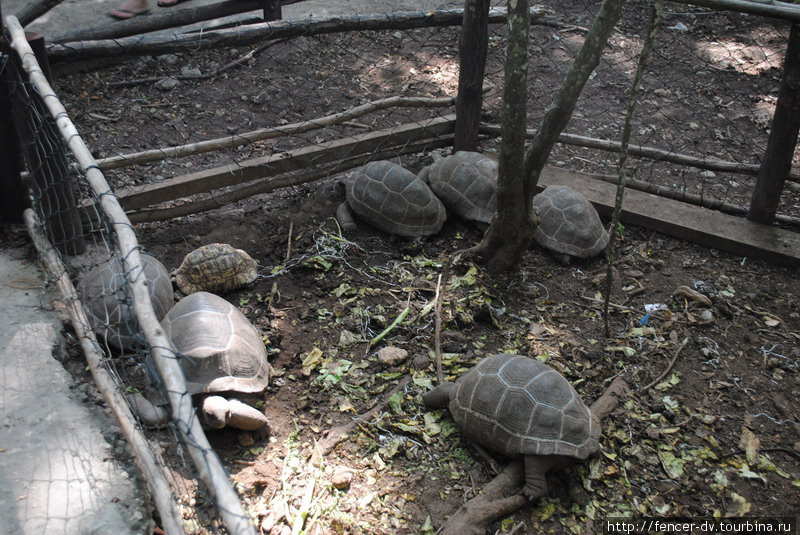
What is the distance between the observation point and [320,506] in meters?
2.87

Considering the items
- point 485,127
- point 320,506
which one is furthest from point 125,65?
point 320,506

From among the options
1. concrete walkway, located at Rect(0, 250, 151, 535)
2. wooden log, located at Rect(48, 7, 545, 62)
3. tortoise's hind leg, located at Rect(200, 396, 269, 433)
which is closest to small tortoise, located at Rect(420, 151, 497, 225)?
wooden log, located at Rect(48, 7, 545, 62)

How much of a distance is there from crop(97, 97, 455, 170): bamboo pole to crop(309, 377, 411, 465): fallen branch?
210cm

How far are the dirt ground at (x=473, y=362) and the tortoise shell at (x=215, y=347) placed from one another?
225mm

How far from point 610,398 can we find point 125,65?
18.7ft

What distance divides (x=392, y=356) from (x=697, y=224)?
2.54 meters

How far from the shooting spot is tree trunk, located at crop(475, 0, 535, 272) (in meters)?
3.46

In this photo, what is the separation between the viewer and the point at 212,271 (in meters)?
4.03

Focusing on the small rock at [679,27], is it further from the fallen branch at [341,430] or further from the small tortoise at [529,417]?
the fallen branch at [341,430]

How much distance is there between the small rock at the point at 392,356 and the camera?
370 cm

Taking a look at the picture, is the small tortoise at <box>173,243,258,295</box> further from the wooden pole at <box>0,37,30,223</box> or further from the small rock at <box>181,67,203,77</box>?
the small rock at <box>181,67,203,77</box>

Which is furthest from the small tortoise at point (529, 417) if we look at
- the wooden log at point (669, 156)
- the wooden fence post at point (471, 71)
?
the wooden fence post at point (471, 71)

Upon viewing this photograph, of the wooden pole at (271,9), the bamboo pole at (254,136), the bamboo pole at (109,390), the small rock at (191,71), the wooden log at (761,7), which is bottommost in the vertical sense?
the bamboo pole at (109,390)

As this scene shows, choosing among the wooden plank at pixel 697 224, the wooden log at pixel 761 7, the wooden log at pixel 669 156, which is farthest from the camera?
the wooden log at pixel 669 156
